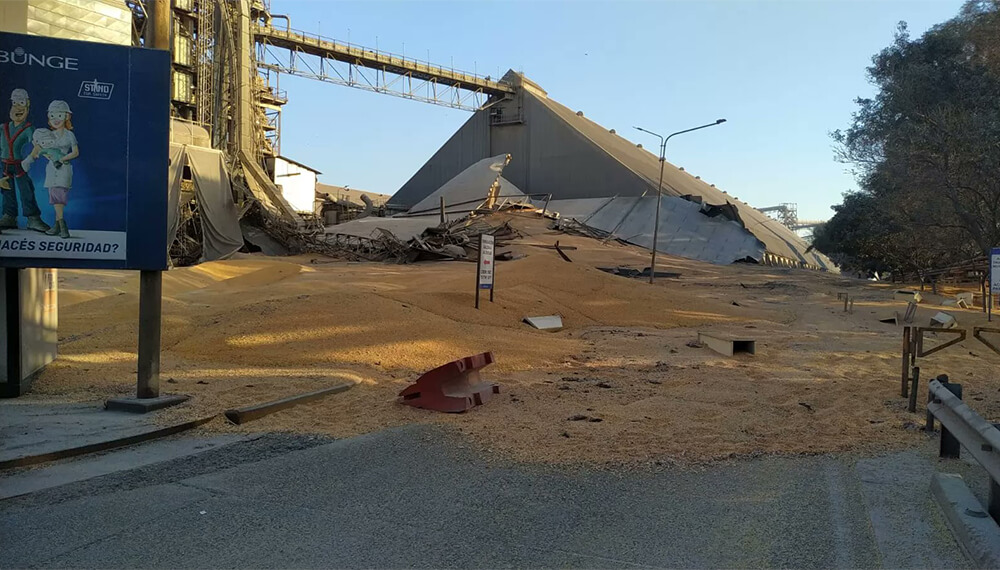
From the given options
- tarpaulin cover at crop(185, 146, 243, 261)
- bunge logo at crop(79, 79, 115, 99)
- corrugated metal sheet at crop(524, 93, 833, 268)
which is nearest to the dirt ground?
bunge logo at crop(79, 79, 115, 99)

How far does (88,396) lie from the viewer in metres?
9.15

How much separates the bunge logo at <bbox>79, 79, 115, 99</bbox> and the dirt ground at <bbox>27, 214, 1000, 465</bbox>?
3658 mm

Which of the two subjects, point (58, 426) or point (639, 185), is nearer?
point (58, 426)

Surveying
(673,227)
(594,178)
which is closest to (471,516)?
(673,227)

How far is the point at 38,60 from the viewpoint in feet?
27.0

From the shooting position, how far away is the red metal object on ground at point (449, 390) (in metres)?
8.30

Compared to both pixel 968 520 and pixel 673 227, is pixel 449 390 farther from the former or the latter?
pixel 673 227

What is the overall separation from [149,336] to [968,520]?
819 centimetres

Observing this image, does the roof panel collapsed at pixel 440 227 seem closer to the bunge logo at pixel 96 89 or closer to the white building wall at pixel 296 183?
the white building wall at pixel 296 183

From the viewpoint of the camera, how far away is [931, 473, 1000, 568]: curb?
3933 mm

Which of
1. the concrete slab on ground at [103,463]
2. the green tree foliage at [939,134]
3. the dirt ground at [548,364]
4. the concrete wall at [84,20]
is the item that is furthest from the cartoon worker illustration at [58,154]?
the green tree foliage at [939,134]

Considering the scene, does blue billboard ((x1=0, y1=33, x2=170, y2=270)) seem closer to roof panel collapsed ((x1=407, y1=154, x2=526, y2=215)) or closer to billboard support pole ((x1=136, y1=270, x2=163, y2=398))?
billboard support pole ((x1=136, y1=270, x2=163, y2=398))

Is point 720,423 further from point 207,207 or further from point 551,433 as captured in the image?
point 207,207

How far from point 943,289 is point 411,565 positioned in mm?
39840
